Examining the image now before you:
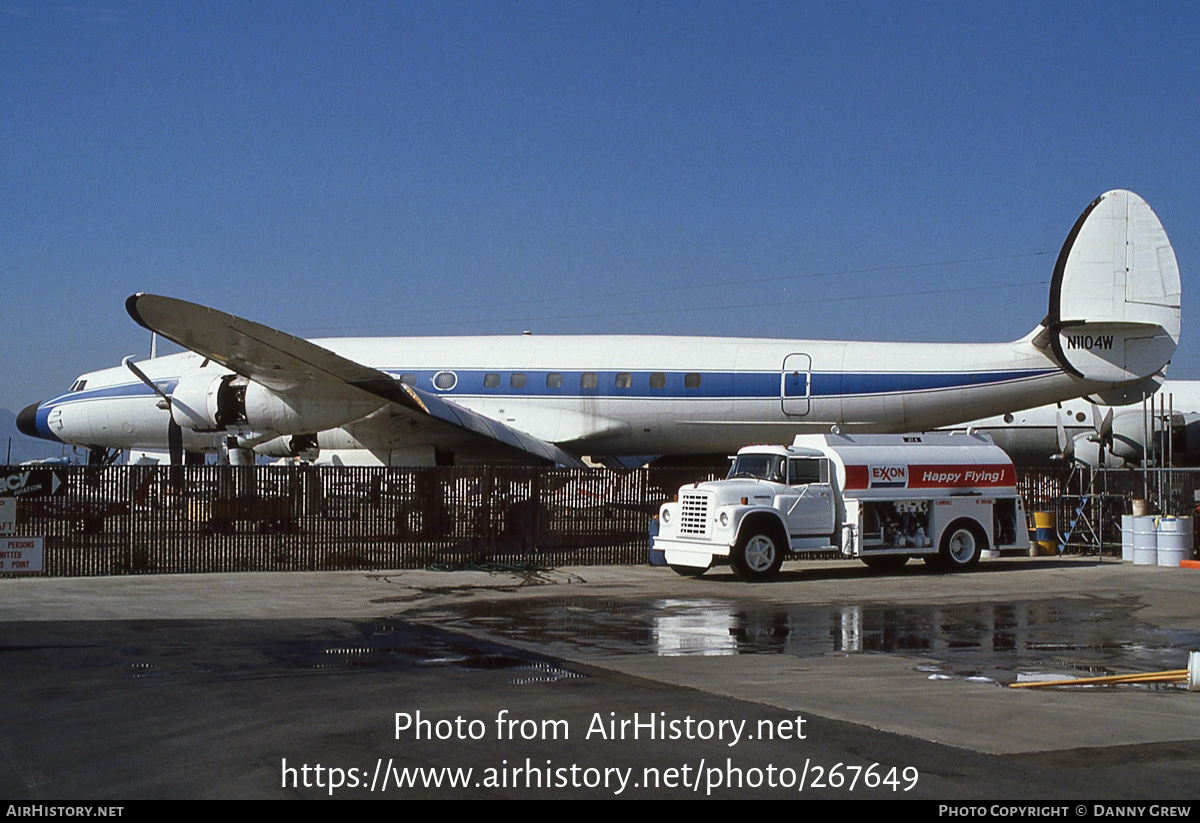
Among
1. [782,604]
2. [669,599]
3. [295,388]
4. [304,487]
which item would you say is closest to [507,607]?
[669,599]

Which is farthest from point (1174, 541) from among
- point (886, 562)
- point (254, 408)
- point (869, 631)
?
point (254, 408)

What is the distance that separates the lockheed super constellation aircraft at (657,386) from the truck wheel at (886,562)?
17.1 ft

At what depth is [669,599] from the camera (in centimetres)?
1513

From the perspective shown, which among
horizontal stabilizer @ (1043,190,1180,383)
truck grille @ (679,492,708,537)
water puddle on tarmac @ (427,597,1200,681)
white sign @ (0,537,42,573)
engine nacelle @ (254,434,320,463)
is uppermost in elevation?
horizontal stabilizer @ (1043,190,1180,383)

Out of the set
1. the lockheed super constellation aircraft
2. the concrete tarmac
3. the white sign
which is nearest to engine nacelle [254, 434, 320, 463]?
the lockheed super constellation aircraft

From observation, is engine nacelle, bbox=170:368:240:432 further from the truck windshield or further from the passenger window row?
the truck windshield

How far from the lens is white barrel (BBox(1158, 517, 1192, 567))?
20938mm

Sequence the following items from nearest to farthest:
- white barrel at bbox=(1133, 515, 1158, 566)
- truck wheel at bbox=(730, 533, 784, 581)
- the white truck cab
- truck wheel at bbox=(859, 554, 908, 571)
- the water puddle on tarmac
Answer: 1. the water puddle on tarmac
2. truck wheel at bbox=(730, 533, 784, 581)
3. the white truck cab
4. truck wheel at bbox=(859, 554, 908, 571)
5. white barrel at bbox=(1133, 515, 1158, 566)

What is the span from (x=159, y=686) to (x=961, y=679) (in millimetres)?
6145

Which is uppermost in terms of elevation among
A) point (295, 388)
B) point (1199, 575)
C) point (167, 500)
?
point (295, 388)

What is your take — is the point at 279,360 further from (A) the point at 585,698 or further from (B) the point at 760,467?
(A) the point at 585,698

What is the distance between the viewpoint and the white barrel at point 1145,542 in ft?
69.7

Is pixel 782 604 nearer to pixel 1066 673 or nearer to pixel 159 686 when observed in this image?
pixel 1066 673

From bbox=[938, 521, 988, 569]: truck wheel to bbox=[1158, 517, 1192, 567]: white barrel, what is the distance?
3826mm
